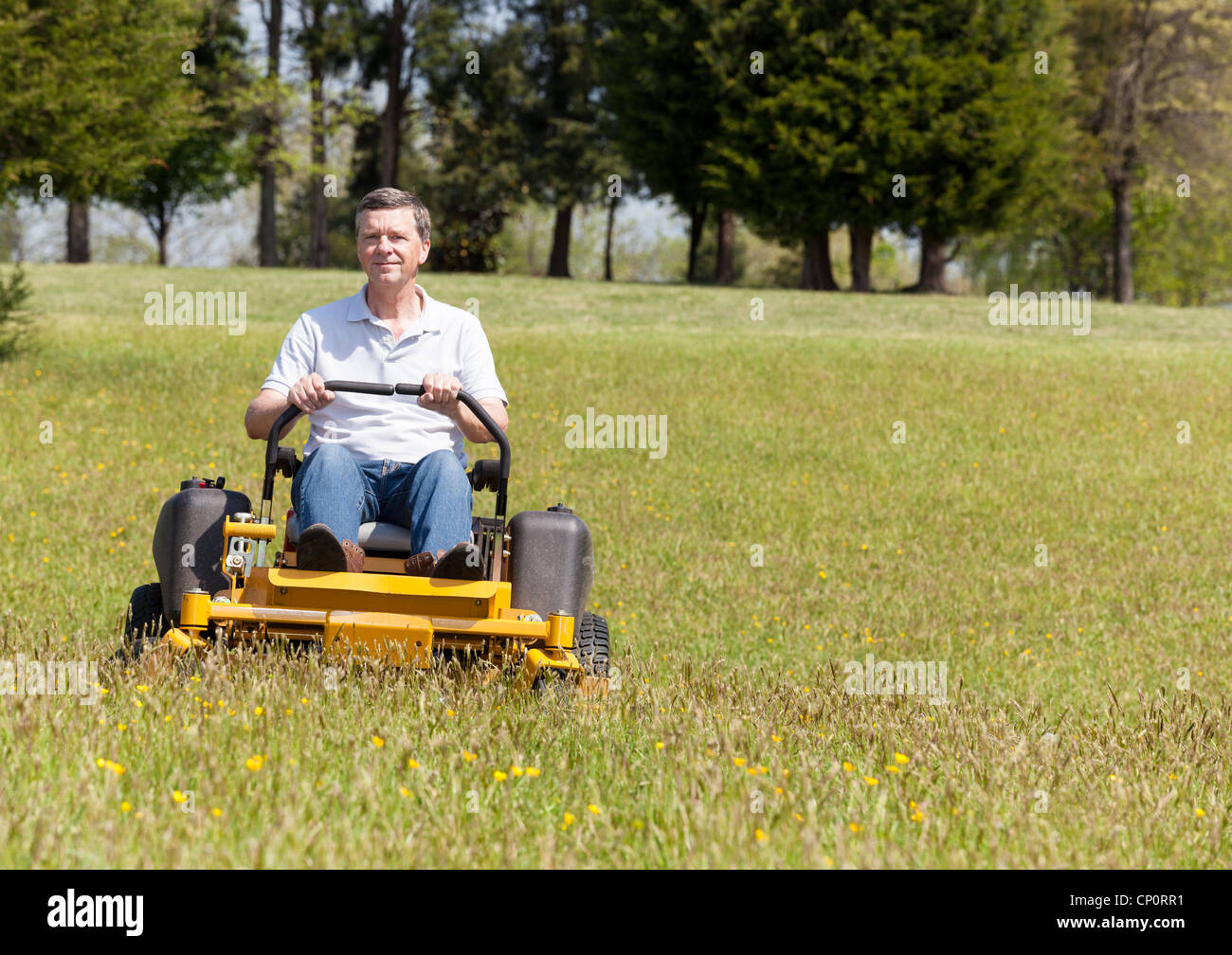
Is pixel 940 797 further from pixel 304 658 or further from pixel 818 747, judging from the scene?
pixel 304 658

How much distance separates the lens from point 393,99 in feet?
140

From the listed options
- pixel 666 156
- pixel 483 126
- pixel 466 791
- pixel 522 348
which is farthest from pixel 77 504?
pixel 483 126

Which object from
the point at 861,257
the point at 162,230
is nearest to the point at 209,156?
the point at 162,230

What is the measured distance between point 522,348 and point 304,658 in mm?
15467

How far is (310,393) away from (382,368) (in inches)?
18.7

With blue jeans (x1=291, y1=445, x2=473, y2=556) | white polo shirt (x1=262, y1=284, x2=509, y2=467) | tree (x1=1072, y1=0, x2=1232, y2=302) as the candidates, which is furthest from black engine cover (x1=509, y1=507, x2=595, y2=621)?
tree (x1=1072, y1=0, x2=1232, y2=302)

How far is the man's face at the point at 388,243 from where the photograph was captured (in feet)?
15.0

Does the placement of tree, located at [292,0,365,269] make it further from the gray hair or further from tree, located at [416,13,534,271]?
the gray hair

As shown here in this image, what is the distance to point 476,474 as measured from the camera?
Result: 472 cm

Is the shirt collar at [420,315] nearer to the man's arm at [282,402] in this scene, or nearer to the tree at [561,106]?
the man's arm at [282,402]

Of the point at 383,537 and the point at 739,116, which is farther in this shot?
the point at 739,116

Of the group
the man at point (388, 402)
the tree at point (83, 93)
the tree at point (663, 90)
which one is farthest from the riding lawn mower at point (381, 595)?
the tree at point (663, 90)

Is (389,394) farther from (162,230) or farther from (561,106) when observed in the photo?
(162,230)

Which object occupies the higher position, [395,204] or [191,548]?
[395,204]
